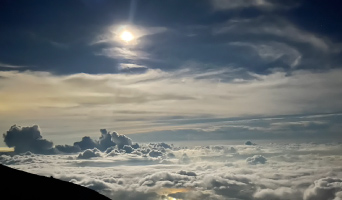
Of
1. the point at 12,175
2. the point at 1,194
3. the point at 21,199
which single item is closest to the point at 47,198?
the point at 21,199

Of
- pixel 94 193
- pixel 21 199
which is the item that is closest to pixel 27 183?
pixel 21 199

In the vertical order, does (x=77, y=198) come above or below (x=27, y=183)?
below

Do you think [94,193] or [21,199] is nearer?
[21,199]

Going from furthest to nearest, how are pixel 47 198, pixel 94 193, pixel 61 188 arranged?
pixel 94 193
pixel 61 188
pixel 47 198

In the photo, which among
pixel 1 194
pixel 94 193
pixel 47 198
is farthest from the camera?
pixel 94 193

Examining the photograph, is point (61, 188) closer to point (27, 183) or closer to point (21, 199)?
point (27, 183)

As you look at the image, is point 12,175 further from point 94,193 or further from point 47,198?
point 94,193
